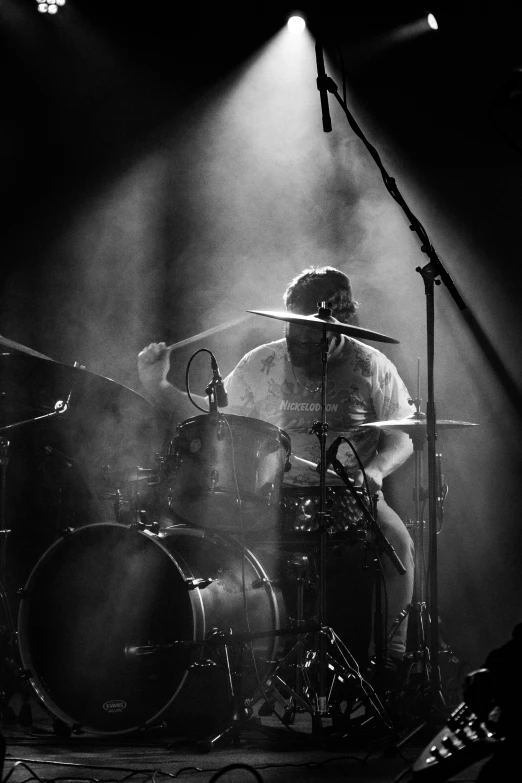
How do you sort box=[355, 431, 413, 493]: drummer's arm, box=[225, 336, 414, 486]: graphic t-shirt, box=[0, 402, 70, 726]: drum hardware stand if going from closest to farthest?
→ box=[0, 402, 70, 726]: drum hardware stand, box=[355, 431, 413, 493]: drummer's arm, box=[225, 336, 414, 486]: graphic t-shirt

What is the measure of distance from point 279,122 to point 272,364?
1.86 meters

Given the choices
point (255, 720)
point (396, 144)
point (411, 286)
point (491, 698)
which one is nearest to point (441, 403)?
point (411, 286)

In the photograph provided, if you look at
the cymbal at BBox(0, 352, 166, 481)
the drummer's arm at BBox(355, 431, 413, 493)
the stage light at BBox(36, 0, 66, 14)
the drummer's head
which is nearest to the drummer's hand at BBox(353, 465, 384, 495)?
the drummer's arm at BBox(355, 431, 413, 493)

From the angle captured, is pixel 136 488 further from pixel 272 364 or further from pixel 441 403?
pixel 441 403

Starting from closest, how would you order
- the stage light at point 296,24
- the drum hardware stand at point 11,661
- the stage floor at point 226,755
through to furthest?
the stage floor at point 226,755 → the drum hardware stand at point 11,661 → the stage light at point 296,24

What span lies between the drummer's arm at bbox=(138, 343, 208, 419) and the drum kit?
576mm

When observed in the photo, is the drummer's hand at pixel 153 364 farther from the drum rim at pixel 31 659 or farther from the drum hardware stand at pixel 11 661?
the drum rim at pixel 31 659

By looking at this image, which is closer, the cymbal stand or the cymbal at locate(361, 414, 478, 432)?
the cymbal stand

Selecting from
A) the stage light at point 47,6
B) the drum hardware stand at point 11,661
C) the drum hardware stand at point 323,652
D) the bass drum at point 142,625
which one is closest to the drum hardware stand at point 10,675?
the drum hardware stand at point 11,661

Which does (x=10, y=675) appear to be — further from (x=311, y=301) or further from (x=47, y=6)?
(x=47, y=6)

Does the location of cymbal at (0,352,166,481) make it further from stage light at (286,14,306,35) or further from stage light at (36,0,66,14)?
stage light at (286,14,306,35)

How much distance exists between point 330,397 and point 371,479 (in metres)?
0.59

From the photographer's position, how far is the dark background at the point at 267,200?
491cm

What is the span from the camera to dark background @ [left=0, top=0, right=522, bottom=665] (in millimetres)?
4906
